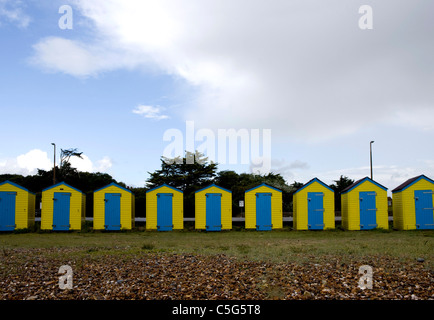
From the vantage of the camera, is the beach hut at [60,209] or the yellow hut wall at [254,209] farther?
the yellow hut wall at [254,209]

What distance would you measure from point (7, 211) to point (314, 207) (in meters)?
16.2

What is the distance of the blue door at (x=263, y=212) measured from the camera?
19.7 metres

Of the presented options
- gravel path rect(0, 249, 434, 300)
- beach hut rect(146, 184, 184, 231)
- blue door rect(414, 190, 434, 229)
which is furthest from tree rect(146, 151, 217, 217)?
gravel path rect(0, 249, 434, 300)

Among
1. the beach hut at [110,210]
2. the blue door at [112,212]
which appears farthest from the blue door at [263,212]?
the blue door at [112,212]

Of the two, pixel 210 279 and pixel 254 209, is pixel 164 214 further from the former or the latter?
pixel 210 279

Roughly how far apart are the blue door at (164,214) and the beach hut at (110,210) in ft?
5.43

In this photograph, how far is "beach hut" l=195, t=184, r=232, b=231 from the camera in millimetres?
19641

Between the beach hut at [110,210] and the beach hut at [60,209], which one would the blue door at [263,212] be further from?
the beach hut at [60,209]

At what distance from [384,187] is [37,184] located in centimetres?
3248

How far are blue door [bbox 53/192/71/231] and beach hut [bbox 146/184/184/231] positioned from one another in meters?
4.32

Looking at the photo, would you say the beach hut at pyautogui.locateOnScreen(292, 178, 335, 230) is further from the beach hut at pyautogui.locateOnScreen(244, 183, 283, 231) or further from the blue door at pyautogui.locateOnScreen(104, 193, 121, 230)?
the blue door at pyautogui.locateOnScreen(104, 193, 121, 230)

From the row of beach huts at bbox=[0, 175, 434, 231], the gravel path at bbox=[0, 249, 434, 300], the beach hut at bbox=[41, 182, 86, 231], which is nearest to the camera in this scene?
the gravel path at bbox=[0, 249, 434, 300]

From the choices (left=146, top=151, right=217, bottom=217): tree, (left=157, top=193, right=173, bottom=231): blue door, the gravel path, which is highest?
(left=146, top=151, right=217, bottom=217): tree
